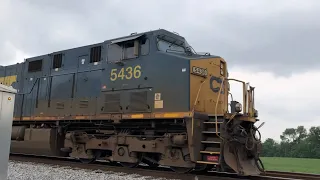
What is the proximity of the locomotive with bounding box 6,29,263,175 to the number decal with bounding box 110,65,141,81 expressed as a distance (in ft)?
0.10

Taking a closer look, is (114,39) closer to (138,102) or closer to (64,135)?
(138,102)

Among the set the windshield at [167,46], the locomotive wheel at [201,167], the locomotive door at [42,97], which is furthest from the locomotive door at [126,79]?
the locomotive door at [42,97]

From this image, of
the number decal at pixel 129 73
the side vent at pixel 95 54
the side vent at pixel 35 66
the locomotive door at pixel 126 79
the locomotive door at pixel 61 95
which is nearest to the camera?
the locomotive door at pixel 126 79

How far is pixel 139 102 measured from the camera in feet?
28.5

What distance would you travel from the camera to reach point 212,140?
7453 mm

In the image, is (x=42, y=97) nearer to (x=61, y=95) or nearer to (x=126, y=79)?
(x=61, y=95)

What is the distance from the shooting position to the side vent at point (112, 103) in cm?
916

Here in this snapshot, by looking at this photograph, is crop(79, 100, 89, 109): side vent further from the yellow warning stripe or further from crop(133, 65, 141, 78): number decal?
crop(133, 65, 141, 78): number decal

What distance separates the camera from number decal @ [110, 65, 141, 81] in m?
8.88

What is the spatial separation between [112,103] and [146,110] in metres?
1.34

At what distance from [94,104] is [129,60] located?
1.96m

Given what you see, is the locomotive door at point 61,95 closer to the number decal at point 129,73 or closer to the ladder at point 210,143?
the number decal at point 129,73

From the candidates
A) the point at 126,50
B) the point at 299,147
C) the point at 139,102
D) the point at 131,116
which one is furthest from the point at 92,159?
the point at 299,147

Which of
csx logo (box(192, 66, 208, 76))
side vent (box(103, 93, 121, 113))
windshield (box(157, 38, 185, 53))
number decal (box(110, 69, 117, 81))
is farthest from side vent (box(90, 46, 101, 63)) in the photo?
csx logo (box(192, 66, 208, 76))
